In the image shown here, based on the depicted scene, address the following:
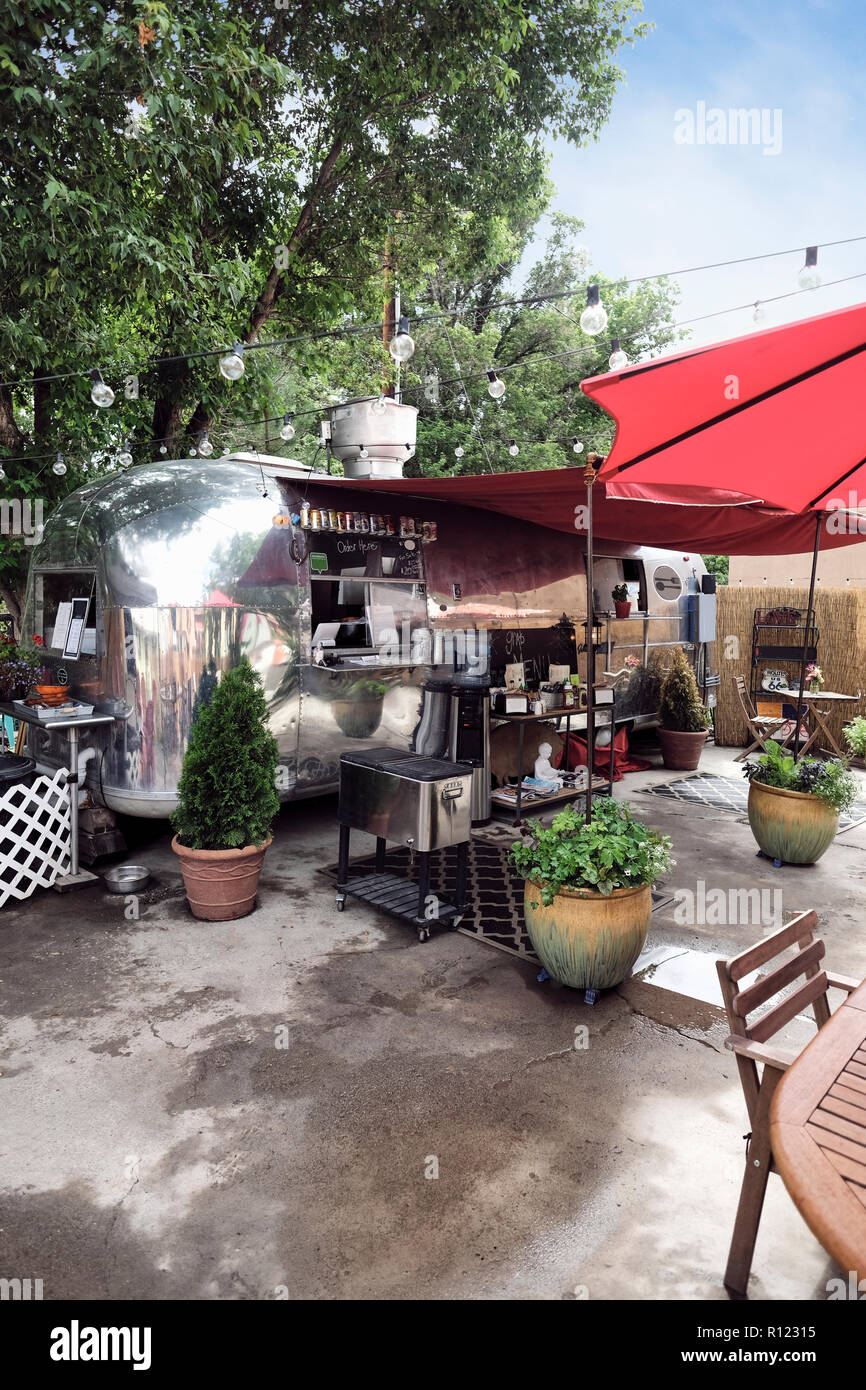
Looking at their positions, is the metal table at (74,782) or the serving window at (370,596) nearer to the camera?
the metal table at (74,782)

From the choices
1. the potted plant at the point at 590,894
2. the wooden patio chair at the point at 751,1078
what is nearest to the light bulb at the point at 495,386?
the potted plant at the point at 590,894

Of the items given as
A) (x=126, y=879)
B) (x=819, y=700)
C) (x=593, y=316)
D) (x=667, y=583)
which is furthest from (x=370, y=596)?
(x=819, y=700)

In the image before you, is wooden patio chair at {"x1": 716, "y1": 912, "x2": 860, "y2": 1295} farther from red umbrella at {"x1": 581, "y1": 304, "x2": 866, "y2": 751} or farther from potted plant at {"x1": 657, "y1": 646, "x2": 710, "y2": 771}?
potted plant at {"x1": 657, "y1": 646, "x2": 710, "y2": 771}

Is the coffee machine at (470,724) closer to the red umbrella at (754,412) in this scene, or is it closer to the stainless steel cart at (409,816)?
the stainless steel cart at (409,816)

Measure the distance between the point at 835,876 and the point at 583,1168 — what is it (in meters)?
4.11

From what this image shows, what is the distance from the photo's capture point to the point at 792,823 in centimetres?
617

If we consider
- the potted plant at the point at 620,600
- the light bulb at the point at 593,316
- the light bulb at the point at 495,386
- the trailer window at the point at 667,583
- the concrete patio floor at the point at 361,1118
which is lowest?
the concrete patio floor at the point at 361,1118

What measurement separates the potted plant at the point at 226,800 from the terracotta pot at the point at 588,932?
1.93 metres

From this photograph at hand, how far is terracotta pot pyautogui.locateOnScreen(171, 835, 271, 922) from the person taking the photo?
5066 millimetres

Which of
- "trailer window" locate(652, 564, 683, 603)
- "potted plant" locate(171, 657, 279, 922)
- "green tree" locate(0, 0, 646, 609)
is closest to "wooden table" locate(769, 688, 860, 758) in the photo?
"trailer window" locate(652, 564, 683, 603)

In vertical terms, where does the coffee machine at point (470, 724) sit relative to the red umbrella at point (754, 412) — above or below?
below

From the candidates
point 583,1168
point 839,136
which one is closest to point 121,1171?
point 583,1168

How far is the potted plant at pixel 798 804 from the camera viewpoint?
19.9ft
